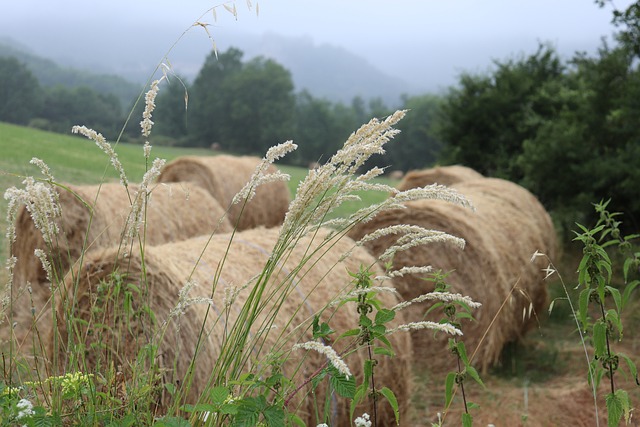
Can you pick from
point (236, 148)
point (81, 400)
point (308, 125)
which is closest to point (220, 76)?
point (308, 125)

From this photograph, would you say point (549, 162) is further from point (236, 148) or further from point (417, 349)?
point (236, 148)

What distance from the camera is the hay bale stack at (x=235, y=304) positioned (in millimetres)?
4277

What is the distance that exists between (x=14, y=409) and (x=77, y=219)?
7004mm

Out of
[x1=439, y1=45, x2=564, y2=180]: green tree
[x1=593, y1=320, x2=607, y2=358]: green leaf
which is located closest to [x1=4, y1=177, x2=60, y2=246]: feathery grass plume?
[x1=593, y1=320, x2=607, y2=358]: green leaf

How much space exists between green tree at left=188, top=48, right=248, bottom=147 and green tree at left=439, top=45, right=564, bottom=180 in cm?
5422

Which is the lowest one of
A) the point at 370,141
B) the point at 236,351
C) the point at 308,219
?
the point at 236,351

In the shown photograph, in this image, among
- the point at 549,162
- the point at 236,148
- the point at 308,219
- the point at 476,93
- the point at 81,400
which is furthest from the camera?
the point at 236,148

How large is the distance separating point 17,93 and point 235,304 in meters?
79.8

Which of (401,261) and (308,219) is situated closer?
(308,219)

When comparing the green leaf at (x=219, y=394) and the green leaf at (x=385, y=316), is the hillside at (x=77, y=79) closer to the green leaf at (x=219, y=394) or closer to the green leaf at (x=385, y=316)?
the green leaf at (x=385, y=316)

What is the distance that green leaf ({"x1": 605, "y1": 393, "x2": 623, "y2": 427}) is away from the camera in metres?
2.38

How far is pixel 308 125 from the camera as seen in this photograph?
281ft

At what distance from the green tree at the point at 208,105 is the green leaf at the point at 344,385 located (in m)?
69.5

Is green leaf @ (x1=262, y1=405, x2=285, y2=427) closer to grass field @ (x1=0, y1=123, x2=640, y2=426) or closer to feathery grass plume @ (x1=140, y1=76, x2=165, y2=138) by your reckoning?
feathery grass plume @ (x1=140, y1=76, x2=165, y2=138)
